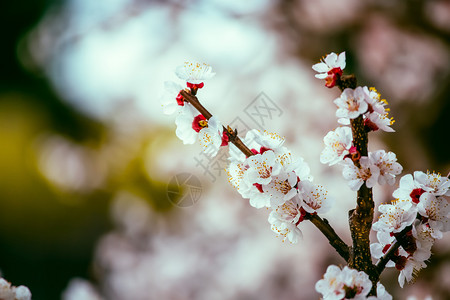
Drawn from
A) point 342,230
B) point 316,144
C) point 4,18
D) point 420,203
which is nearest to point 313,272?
point 342,230

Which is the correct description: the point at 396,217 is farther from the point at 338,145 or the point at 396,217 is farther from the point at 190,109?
the point at 190,109

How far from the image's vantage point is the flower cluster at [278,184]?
44 cm

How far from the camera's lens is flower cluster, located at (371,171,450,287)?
17.0 inches

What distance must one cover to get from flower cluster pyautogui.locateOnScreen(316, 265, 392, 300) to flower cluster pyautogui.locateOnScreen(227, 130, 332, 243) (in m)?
0.07

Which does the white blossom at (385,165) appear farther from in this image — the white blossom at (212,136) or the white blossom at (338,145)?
the white blossom at (212,136)

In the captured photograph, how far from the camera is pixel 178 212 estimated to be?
8.61 ft

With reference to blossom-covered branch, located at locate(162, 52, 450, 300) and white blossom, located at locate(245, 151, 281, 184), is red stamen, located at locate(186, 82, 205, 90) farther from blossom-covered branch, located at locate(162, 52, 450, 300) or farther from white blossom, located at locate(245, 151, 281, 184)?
white blossom, located at locate(245, 151, 281, 184)

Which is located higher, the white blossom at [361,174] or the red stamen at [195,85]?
the red stamen at [195,85]

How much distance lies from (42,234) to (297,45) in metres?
2.52

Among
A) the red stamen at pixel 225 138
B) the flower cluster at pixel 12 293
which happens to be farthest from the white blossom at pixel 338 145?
the flower cluster at pixel 12 293

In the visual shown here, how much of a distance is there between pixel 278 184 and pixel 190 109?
138 mm

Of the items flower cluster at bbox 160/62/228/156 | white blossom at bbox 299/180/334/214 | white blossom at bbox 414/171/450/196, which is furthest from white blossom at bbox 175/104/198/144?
white blossom at bbox 414/171/450/196

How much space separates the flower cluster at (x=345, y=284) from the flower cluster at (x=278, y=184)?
0.07 metres

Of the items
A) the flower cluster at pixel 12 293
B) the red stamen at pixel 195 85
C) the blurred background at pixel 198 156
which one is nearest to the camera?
the flower cluster at pixel 12 293
